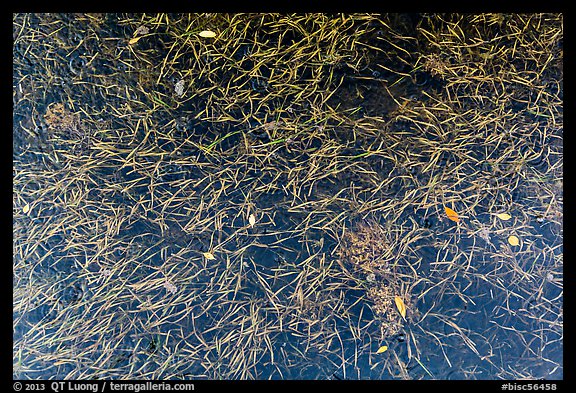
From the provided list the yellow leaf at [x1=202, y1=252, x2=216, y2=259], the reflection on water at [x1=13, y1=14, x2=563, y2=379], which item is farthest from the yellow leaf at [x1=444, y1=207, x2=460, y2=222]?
the yellow leaf at [x1=202, y1=252, x2=216, y2=259]

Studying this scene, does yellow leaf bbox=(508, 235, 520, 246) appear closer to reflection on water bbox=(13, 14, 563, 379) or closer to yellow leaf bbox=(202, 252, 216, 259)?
reflection on water bbox=(13, 14, 563, 379)

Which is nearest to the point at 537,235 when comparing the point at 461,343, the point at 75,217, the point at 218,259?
the point at 461,343

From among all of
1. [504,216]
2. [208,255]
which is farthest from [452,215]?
[208,255]

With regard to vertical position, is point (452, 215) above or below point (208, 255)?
above

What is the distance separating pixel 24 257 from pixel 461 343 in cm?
139

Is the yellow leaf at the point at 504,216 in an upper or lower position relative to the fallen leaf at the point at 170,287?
upper

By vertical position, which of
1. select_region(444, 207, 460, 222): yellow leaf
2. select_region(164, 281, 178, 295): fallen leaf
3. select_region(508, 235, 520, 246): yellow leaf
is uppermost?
select_region(444, 207, 460, 222): yellow leaf

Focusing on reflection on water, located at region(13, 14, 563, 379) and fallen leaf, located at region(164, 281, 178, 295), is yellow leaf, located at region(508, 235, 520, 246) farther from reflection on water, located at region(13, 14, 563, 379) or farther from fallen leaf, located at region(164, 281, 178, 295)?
fallen leaf, located at region(164, 281, 178, 295)

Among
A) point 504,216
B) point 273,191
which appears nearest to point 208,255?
point 273,191

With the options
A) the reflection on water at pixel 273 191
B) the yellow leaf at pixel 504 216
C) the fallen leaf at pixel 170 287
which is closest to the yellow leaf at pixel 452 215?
the reflection on water at pixel 273 191

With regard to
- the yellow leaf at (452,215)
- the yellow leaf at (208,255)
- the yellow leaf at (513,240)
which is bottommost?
the yellow leaf at (208,255)

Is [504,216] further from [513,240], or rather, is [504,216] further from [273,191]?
[273,191]

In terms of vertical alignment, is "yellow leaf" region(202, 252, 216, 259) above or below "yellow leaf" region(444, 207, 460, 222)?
below

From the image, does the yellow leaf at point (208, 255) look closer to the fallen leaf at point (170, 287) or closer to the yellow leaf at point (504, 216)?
the fallen leaf at point (170, 287)
